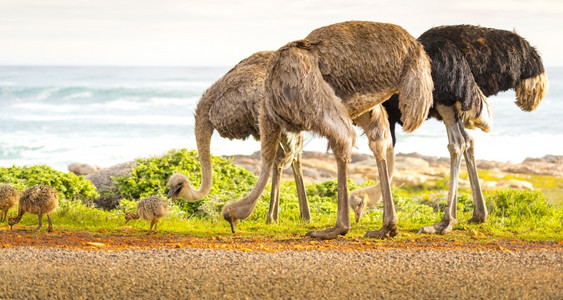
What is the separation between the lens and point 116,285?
293 inches

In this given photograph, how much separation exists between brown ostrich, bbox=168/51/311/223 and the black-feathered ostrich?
4.02ft

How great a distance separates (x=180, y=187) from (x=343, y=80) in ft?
10.1

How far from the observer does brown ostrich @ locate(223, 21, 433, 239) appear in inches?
364

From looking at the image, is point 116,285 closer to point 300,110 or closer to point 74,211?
point 300,110

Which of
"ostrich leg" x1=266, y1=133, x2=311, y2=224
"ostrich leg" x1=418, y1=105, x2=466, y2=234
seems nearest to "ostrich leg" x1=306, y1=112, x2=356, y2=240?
"ostrich leg" x1=418, y1=105, x2=466, y2=234

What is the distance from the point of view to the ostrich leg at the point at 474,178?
37.3ft

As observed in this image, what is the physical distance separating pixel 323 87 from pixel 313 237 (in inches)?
Answer: 77.4

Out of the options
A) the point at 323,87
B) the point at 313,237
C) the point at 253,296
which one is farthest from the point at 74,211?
the point at 253,296

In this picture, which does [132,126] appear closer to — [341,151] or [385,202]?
[385,202]

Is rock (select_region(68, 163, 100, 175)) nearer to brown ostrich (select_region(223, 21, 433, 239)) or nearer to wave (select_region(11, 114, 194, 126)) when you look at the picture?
brown ostrich (select_region(223, 21, 433, 239))

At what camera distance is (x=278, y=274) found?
7738 millimetres

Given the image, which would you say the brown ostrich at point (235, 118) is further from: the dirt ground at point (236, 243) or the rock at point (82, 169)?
the rock at point (82, 169)

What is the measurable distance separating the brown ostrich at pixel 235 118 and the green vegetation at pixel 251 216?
0.57 meters

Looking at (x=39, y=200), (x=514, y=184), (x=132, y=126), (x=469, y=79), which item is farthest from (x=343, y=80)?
(x=132, y=126)
